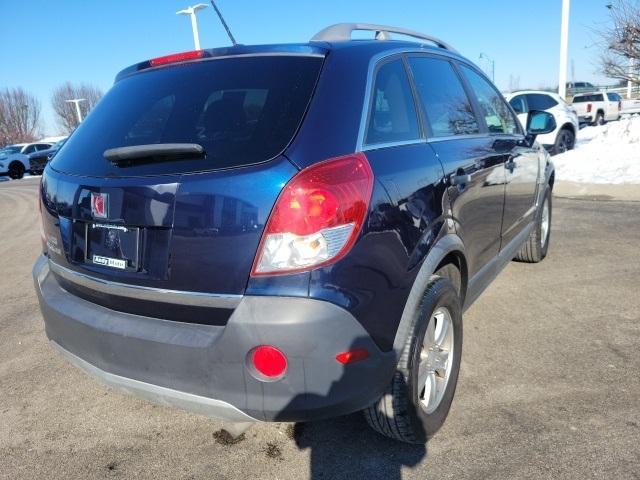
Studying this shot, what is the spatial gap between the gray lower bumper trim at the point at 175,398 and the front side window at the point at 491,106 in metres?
2.54

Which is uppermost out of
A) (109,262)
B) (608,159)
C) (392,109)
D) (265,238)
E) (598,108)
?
(392,109)

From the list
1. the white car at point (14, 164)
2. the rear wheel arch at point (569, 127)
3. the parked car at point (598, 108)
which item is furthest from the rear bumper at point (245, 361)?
the white car at point (14, 164)

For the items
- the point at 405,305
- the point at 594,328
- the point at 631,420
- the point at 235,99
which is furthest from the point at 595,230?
the point at 235,99

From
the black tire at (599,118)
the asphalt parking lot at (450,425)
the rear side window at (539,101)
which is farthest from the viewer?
the black tire at (599,118)

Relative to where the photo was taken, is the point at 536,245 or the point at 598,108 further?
the point at 598,108

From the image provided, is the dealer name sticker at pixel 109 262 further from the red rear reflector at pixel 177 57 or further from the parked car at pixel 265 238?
the red rear reflector at pixel 177 57

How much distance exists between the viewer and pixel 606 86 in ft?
155

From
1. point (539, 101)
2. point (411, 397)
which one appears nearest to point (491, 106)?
point (411, 397)

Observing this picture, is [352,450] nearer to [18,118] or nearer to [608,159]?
[608,159]

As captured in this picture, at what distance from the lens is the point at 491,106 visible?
12.3 feet

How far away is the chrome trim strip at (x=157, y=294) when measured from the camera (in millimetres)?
1841

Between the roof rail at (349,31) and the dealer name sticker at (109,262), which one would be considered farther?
the roof rail at (349,31)

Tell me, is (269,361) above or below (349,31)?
below

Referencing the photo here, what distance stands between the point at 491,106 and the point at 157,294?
2841 mm
